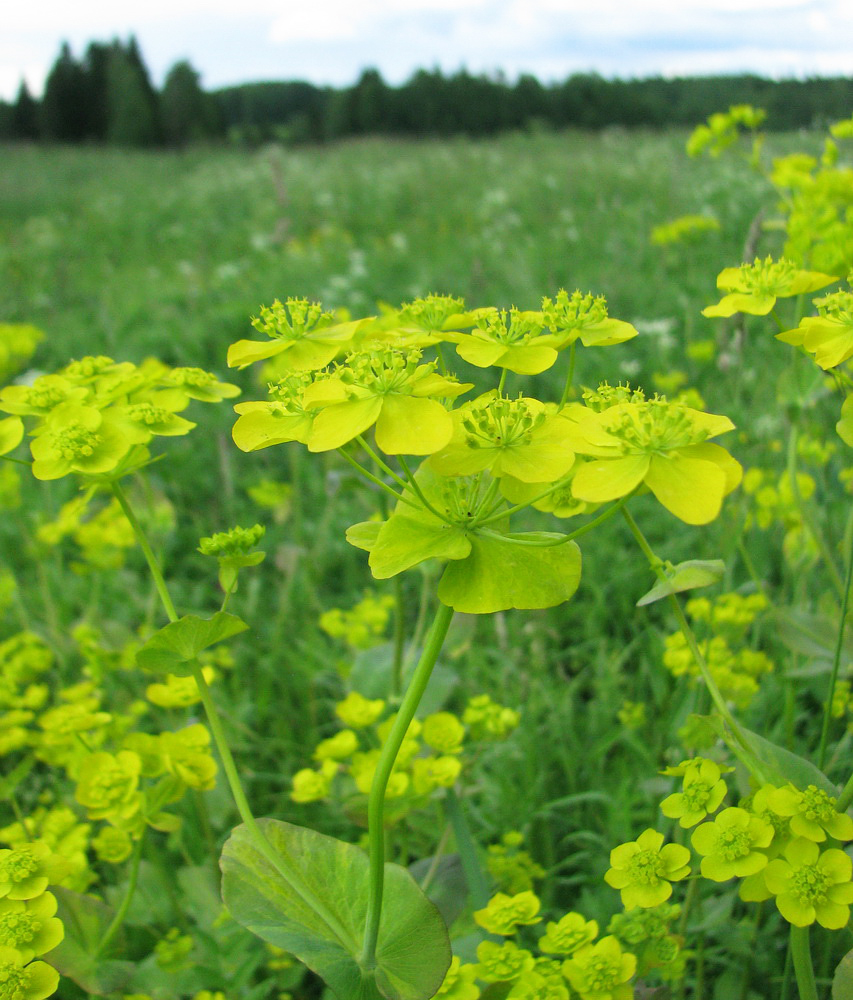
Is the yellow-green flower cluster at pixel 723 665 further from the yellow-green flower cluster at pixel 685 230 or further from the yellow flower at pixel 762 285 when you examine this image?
the yellow-green flower cluster at pixel 685 230

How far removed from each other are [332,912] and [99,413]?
739 millimetres

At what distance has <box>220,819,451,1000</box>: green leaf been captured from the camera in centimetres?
98

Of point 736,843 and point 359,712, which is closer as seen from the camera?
point 736,843

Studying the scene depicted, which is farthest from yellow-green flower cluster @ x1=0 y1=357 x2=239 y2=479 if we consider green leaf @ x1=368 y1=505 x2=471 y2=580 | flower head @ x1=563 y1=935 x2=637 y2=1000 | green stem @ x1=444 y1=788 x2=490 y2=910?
flower head @ x1=563 y1=935 x2=637 y2=1000

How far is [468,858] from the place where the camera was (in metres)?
1.29

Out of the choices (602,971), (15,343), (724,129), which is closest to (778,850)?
(602,971)

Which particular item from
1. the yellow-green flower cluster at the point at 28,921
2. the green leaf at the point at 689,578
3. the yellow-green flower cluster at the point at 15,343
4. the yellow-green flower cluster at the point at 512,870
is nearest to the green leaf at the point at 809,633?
the yellow-green flower cluster at the point at 512,870

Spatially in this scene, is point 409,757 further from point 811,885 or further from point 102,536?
point 102,536

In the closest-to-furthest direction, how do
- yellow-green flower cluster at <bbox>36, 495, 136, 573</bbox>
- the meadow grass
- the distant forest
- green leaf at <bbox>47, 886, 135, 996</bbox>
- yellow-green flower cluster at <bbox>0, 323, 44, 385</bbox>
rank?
green leaf at <bbox>47, 886, 135, 996</bbox> → the meadow grass → yellow-green flower cluster at <bbox>36, 495, 136, 573</bbox> → yellow-green flower cluster at <bbox>0, 323, 44, 385</bbox> → the distant forest

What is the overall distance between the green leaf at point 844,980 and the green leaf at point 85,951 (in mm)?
1001

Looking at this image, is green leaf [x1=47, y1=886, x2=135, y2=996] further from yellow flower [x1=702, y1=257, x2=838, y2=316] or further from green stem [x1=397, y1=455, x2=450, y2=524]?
yellow flower [x1=702, y1=257, x2=838, y2=316]

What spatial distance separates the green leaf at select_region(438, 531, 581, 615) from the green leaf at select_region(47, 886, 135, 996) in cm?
86

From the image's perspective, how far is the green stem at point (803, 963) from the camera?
3.32 ft

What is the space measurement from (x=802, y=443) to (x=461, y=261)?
3.31 m
